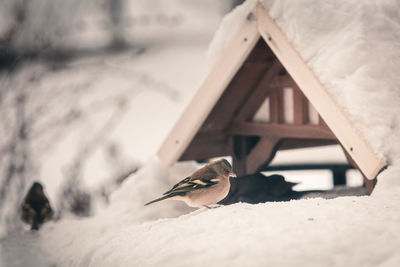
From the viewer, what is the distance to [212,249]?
2029mm

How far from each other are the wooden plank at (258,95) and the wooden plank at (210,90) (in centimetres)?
49

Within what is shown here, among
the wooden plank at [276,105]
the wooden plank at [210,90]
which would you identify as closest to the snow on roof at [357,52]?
the wooden plank at [210,90]

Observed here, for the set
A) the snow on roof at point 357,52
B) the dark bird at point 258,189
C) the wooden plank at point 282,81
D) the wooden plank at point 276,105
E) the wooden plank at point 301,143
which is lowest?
the wooden plank at point 301,143

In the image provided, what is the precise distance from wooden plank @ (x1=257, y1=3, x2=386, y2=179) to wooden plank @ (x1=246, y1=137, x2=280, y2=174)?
96 centimetres

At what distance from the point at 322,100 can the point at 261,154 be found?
3.67 feet

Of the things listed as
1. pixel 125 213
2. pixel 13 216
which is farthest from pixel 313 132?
pixel 13 216

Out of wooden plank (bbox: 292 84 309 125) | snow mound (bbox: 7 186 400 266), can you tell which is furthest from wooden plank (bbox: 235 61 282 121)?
snow mound (bbox: 7 186 400 266)

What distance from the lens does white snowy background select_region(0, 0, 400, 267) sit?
2006 millimetres

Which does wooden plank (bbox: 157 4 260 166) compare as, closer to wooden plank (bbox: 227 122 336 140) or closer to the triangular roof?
the triangular roof

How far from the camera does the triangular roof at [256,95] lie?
2658 mm

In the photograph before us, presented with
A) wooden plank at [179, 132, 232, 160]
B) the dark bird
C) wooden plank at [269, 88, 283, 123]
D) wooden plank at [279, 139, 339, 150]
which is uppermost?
wooden plank at [269, 88, 283, 123]

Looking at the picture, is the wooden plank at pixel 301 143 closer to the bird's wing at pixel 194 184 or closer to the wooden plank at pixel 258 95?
the wooden plank at pixel 258 95

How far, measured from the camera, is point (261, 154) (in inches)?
151

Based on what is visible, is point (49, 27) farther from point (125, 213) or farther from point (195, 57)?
point (125, 213)
